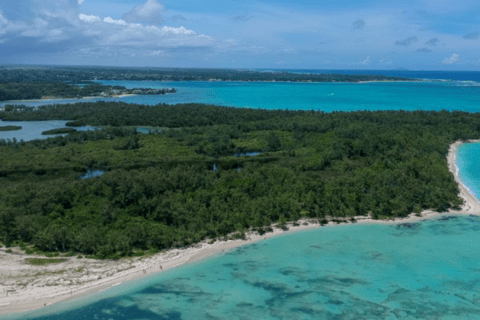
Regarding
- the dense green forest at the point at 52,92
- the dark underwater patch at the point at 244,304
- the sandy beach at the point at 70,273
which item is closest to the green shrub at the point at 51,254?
the sandy beach at the point at 70,273

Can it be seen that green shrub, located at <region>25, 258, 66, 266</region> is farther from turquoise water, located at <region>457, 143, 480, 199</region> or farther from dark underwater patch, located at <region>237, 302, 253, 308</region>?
turquoise water, located at <region>457, 143, 480, 199</region>

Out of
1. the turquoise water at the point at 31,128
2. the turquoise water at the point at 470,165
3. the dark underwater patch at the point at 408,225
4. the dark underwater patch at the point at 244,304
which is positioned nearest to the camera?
the dark underwater patch at the point at 244,304

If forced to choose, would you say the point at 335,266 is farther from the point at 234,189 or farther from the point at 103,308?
the point at 103,308

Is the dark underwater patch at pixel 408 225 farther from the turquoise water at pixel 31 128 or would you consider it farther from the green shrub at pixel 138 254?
the turquoise water at pixel 31 128

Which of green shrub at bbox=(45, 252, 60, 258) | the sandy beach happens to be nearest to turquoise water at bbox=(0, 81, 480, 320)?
the sandy beach

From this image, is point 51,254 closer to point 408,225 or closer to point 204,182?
point 204,182
